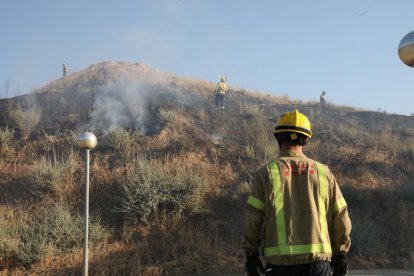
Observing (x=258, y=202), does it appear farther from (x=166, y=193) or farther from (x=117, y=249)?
(x=166, y=193)

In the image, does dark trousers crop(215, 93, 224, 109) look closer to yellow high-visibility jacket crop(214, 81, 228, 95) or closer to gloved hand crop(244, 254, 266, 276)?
yellow high-visibility jacket crop(214, 81, 228, 95)

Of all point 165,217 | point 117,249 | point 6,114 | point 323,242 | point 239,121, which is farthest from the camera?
point 239,121

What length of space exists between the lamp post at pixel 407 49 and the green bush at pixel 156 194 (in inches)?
283

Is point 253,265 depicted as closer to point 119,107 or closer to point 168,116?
point 168,116

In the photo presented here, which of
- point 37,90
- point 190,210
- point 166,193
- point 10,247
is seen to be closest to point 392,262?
point 190,210

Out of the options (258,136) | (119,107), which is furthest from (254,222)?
(119,107)

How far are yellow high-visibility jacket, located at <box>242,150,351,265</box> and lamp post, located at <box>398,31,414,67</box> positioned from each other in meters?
0.98

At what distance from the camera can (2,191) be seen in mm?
10859

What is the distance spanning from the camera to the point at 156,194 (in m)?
9.71

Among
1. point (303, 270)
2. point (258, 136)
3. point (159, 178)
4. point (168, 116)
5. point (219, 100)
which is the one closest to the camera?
point (303, 270)

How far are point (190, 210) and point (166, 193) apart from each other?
685mm

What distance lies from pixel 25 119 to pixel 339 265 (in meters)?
14.3

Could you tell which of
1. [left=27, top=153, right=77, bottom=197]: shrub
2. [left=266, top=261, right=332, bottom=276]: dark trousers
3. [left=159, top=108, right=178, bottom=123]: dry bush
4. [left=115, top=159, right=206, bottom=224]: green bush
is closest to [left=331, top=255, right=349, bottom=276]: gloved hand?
[left=266, top=261, right=332, bottom=276]: dark trousers

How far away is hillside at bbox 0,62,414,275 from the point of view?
8.36 meters
